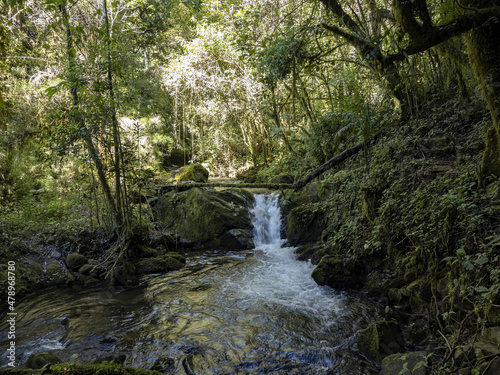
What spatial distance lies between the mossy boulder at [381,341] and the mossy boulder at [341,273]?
62.6 inches

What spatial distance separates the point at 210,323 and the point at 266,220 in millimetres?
5717

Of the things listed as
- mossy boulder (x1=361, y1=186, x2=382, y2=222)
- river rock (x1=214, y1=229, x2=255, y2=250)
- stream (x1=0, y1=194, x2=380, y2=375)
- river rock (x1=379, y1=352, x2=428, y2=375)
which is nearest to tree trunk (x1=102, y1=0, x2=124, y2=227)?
stream (x1=0, y1=194, x2=380, y2=375)

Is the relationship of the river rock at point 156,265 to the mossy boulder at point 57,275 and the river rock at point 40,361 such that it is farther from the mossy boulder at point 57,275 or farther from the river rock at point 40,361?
the river rock at point 40,361

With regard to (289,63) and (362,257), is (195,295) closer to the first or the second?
(362,257)

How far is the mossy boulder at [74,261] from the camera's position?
6.56 metres

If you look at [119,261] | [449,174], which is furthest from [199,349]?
[449,174]

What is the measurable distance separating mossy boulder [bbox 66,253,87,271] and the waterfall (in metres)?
4.68

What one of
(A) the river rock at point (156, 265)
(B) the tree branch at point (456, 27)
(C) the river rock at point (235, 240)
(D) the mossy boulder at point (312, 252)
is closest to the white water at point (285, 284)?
(D) the mossy boulder at point (312, 252)

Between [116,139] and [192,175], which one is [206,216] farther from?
[192,175]

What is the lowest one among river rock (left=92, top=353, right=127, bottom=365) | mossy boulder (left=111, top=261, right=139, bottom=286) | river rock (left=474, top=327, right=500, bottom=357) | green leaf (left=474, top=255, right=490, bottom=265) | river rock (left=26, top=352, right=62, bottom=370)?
river rock (left=92, top=353, right=127, bottom=365)

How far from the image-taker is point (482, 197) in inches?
141

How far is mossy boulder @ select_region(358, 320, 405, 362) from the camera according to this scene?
325cm

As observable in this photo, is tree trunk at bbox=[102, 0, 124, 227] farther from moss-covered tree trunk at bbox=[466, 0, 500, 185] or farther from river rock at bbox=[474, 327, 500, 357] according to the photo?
river rock at bbox=[474, 327, 500, 357]

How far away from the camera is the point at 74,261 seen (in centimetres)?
659
